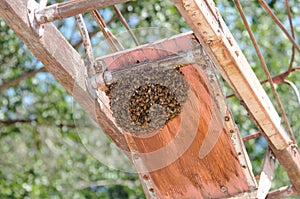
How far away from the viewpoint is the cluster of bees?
2553 mm

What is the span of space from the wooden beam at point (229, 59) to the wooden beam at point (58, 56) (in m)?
0.48

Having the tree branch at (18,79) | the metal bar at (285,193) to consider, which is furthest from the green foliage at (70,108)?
the metal bar at (285,193)

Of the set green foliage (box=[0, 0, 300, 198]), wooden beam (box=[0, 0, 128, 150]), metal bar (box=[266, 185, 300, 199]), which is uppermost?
green foliage (box=[0, 0, 300, 198])

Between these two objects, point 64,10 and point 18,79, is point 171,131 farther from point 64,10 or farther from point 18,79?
point 18,79

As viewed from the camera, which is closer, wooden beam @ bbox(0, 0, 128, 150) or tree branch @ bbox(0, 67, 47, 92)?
wooden beam @ bbox(0, 0, 128, 150)

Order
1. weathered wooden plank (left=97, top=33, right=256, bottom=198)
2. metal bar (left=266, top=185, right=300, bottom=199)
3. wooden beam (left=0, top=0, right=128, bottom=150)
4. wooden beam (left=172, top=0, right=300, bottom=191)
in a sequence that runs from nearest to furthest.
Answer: wooden beam (left=172, top=0, right=300, bottom=191), wooden beam (left=0, top=0, right=128, bottom=150), weathered wooden plank (left=97, top=33, right=256, bottom=198), metal bar (left=266, top=185, right=300, bottom=199)

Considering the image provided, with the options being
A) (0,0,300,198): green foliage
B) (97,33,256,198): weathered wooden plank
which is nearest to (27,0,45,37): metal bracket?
(97,33,256,198): weathered wooden plank

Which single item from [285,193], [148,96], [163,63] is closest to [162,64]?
[163,63]

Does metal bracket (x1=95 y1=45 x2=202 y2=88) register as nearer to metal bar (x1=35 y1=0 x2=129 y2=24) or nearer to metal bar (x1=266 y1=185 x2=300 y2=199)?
metal bar (x1=35 y1=0 x2=129 y2=24)

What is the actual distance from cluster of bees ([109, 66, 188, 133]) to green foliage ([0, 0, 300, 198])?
8.15 ft

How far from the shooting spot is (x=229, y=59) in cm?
247

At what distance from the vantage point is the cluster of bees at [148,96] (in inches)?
101

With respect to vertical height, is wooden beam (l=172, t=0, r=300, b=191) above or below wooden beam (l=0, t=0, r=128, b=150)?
below

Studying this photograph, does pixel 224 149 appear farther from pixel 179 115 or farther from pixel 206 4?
pixel 206 4
